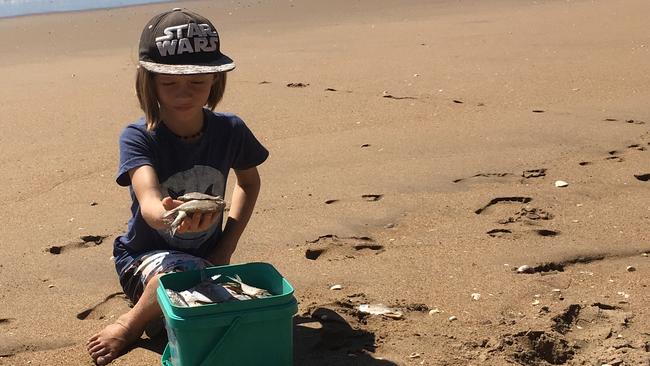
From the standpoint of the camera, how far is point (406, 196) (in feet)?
15.5

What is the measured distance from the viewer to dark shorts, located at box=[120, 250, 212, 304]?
3254 millimetres

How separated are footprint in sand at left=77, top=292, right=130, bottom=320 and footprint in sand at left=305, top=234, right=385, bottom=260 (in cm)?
84

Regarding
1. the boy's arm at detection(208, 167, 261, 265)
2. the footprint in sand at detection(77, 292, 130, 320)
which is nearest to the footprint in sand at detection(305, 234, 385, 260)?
the boy's arm at detection(208, 167, 261, 265)

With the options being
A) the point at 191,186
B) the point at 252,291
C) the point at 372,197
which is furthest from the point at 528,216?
the point at 252,291

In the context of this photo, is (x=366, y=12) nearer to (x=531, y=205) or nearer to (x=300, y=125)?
(x=300, y=125)

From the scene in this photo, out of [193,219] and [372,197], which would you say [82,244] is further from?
[193,219]

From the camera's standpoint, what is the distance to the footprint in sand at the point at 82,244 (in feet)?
13.8

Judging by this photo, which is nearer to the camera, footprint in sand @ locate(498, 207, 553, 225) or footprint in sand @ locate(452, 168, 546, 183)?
footprint in sand @ locate(498, 207, 553, 225)

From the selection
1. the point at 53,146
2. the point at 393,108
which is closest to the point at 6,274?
the point at 53,146

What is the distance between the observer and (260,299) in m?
2.71

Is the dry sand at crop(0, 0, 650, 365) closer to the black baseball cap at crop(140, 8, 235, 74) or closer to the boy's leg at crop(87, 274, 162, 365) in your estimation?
the boy's leg at crop(87, 274, 162, 365)

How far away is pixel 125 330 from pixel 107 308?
0.43 m

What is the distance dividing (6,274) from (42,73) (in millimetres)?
5422

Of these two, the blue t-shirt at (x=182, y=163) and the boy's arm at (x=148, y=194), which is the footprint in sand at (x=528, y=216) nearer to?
the blue t-shirt at (x=182, y=163)
